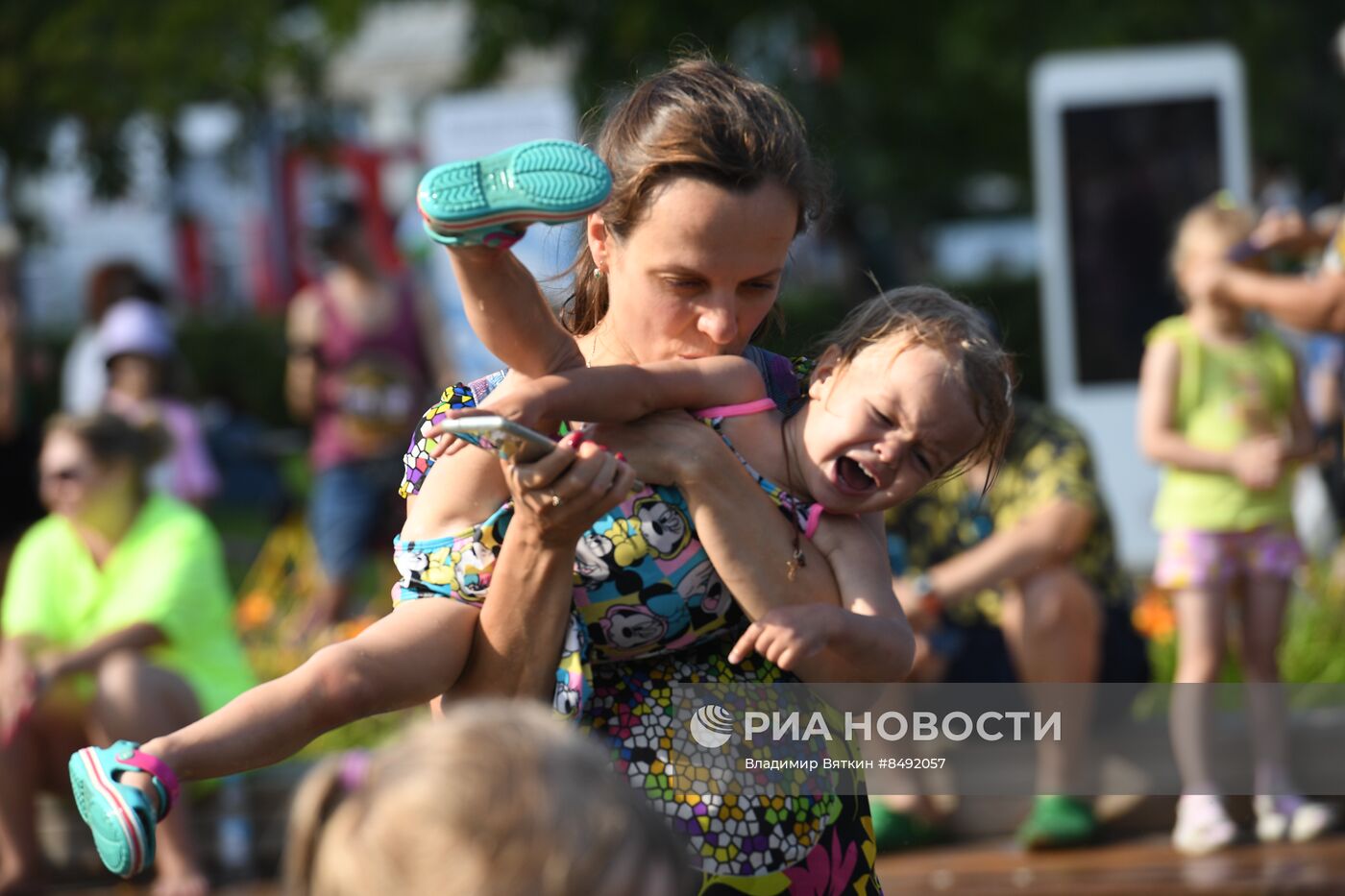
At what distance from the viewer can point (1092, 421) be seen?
10.6 meters

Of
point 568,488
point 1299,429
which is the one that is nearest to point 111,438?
point 1299,429

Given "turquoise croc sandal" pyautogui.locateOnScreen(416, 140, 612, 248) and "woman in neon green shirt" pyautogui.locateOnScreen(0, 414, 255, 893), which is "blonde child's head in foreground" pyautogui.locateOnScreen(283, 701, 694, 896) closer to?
"turquoise croc sandal" pyautogui.locateOnScreen(416, 140, 612, 248)

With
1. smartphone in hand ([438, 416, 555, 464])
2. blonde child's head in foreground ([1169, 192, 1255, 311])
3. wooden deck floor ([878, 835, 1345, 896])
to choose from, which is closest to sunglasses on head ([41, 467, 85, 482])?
wooden deck floor ([878, 835, 1345, 896])

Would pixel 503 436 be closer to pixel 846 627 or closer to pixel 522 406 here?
pixel 522 406

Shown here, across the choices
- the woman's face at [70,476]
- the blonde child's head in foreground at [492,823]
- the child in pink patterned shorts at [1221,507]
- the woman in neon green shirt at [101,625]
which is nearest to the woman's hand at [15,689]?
the woman in neon green shirt at [101,625]

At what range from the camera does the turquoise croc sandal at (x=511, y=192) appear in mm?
2018

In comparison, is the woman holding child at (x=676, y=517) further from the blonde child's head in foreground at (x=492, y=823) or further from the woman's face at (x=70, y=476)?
the woman's face at (x=70, y=476)

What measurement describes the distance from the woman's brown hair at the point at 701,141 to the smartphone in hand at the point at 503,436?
1.06ft

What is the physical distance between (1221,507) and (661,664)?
379cm

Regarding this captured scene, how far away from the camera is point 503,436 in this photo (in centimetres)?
208

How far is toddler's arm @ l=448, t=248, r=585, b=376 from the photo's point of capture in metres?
2.12

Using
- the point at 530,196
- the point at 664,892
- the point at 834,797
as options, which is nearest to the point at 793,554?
the point at 834,797

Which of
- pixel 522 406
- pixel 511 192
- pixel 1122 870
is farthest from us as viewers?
pixel 1122 870

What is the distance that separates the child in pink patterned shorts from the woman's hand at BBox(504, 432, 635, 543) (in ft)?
12.9
